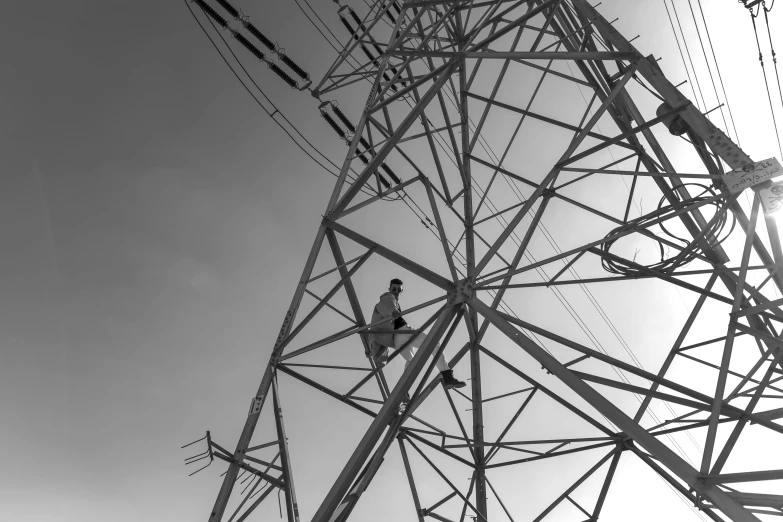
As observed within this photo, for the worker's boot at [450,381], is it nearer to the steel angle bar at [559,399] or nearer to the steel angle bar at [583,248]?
the steel angle bar at [559,399]

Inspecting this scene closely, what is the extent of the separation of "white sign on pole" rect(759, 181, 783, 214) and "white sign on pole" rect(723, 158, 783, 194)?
107mm

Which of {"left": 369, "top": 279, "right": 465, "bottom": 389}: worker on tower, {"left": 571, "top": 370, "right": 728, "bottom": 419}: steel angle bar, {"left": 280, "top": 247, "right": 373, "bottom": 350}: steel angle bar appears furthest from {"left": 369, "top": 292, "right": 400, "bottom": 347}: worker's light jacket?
{"left": 571, "top": 370, "right": 728, "bottom": 419}: steel angle bar

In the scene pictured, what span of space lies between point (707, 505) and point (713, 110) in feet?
16.1

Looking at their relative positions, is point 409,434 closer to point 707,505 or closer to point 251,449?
point 251,449

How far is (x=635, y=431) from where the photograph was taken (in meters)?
4.11

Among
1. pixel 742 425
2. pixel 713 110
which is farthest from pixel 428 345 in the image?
pixel 713 110

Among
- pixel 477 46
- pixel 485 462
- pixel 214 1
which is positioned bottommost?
pixel 485 462

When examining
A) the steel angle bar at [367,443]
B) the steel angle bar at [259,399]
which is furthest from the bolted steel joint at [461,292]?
the steel angle bar at [259,399]

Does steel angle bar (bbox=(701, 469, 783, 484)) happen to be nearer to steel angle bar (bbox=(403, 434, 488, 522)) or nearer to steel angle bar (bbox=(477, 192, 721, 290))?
steel angle bar (bbox=(477, 192, 721, 290))

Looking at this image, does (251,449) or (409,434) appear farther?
(409,434)

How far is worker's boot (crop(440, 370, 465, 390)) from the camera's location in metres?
6.99

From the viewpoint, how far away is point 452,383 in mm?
6988

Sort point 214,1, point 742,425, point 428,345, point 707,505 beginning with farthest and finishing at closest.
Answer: point 214,1
point 428,345
point 742,425
point 707,505

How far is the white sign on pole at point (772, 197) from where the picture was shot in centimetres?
470
